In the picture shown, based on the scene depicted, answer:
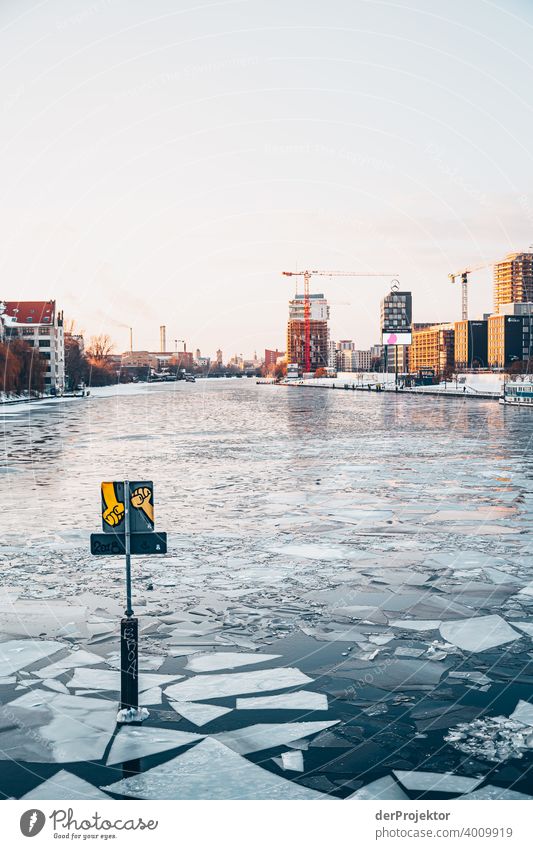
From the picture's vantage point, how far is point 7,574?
12.8 m

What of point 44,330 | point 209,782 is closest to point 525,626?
point 209,782

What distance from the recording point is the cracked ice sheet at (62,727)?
689 cm

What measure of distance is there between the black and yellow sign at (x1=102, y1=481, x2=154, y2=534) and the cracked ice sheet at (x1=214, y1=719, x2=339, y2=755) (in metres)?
2.17

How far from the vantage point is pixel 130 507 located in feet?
26.5

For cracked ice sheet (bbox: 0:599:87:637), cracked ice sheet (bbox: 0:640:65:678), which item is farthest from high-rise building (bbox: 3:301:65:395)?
cracked ice sheet (bbox: 0:640:65:678)

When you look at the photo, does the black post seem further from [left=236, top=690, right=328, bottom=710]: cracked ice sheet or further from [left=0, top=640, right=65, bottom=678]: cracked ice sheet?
[left=0, top=640, right=65, bottom=678]: cracked ice sheet

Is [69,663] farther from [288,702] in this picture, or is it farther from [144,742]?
[288,702]

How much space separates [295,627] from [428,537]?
20.0 feet

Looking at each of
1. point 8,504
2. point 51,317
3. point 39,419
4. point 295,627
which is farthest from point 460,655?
point 51,317

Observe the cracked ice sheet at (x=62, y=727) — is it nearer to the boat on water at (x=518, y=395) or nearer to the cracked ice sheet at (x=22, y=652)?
the cracked ice sheet at (x=22, y=652)

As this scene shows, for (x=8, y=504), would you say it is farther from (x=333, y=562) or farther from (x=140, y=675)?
(x=140, y=675)

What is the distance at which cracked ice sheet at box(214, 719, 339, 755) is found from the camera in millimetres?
6934

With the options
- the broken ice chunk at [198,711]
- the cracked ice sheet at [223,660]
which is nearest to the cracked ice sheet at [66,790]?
the broken ice chunk at [198,711]
